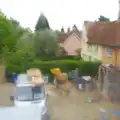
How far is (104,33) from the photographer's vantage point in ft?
99.5

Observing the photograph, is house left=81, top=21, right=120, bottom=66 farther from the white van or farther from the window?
the white van

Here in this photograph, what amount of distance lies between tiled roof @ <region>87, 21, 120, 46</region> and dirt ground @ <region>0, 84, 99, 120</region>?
22.7 feet

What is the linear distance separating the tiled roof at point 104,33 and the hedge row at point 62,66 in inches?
105

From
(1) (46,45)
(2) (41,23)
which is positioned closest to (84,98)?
(1) (46,45)

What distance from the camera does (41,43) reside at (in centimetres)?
3944

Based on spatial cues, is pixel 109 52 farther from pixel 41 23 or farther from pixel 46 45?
pixel 41 23

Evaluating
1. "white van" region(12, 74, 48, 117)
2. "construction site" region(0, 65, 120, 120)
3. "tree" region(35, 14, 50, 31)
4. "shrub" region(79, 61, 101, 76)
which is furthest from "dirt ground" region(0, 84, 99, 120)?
"tree" region(35, 14, 50, 31)

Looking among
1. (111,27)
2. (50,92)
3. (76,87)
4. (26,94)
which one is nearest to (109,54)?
(111,27)

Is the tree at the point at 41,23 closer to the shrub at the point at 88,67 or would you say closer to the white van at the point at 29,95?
the shrub at the point at 88,67

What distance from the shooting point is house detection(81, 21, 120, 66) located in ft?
84.1

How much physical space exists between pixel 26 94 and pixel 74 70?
1327cm

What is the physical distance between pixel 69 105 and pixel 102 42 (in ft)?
42.1

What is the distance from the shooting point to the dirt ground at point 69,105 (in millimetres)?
15413

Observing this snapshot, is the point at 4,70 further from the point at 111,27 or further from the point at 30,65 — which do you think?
the point at 111,27
